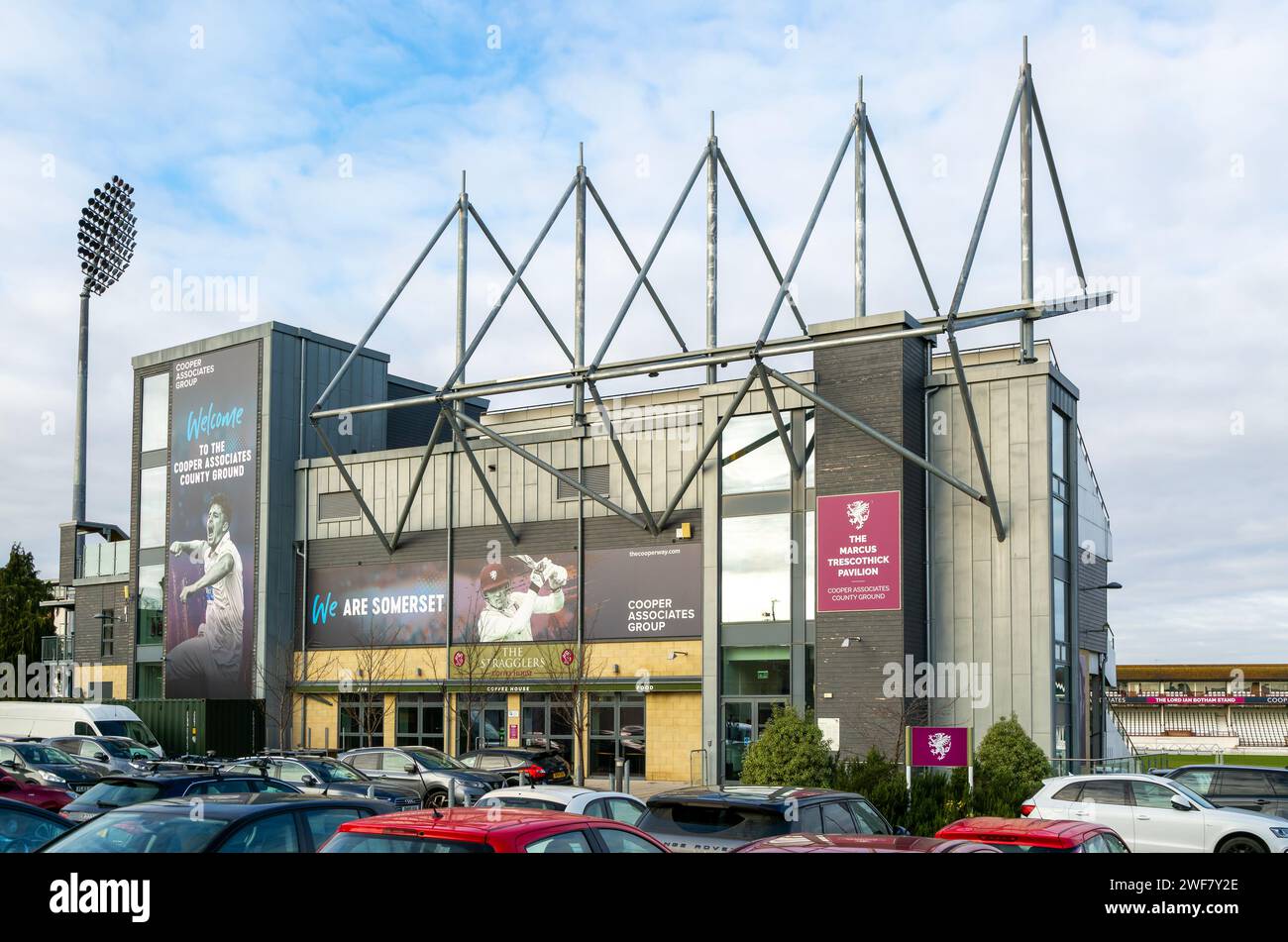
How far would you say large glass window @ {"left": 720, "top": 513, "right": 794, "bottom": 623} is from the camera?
3584cm

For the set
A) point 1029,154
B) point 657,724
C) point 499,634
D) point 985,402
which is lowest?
point 657,724

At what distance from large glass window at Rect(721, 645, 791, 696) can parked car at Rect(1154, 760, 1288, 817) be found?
12.9 m

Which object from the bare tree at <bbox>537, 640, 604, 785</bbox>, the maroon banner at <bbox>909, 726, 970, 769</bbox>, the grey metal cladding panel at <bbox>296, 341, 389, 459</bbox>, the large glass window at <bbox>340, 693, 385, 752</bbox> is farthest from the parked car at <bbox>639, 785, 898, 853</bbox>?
the grey metal cladding panel at <bbox>296, 341, 389, 459</bbox>

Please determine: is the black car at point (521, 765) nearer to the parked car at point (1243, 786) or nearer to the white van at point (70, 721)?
the white van at point (70, 721)

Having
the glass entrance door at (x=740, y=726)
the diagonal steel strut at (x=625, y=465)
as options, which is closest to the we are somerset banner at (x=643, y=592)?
the diagonal steel strut at (x=625, y=465)

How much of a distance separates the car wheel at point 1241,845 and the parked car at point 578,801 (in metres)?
8.57

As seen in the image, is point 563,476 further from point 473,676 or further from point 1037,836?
point 1037,836

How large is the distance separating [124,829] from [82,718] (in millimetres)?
32518

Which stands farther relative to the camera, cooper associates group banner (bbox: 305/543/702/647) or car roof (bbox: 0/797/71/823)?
cooper associates group banner (bbox: 305/543/702/647)

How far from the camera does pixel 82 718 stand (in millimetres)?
39062

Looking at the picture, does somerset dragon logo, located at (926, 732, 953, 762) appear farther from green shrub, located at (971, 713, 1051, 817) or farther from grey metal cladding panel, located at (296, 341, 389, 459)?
grey metal cladding panel, located at (296, 341, 389, 459)
